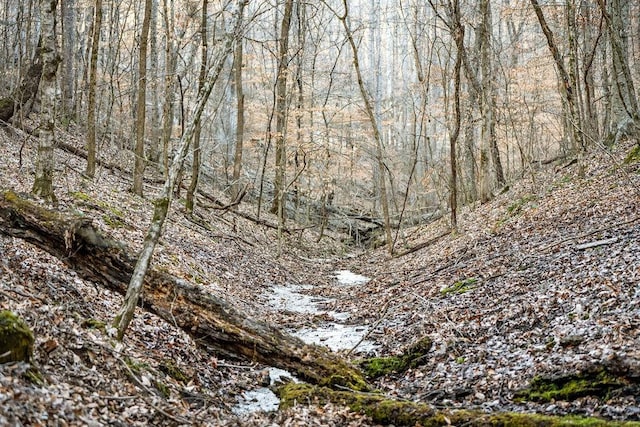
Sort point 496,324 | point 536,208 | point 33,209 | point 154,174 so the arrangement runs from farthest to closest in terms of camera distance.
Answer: point 154,174 < point 536,208 < point 496,324 < point 33,209

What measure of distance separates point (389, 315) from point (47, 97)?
7.27 meters

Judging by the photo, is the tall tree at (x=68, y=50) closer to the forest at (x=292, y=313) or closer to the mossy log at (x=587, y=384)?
the forest at (x=292, y=313)

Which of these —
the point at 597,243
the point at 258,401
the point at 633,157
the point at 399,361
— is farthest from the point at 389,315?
the point at 633,157

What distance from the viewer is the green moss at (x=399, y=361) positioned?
23.7 ft

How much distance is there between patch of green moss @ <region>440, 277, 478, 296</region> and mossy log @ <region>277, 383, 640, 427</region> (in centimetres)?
434

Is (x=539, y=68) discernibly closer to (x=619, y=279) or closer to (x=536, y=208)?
(x=536, y=208)

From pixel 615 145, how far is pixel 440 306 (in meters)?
10.9

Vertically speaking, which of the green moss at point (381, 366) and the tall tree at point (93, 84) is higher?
the tall tree at point (93, 84)

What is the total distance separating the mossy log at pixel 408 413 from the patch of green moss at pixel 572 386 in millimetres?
649

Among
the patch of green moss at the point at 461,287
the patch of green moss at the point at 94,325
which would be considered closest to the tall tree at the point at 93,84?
the patch of green moss at the point at 94,325

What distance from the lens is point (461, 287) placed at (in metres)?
10.0

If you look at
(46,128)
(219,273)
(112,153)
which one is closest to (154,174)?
(112,153)

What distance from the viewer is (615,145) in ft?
54.6

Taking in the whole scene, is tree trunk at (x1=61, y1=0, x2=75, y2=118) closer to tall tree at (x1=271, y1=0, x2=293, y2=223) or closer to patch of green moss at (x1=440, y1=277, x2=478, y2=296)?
tall tree at (x1=271, y1=0, x2=293, y2=223)
